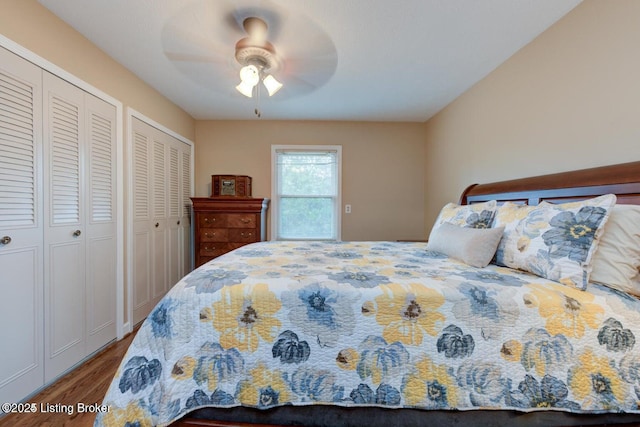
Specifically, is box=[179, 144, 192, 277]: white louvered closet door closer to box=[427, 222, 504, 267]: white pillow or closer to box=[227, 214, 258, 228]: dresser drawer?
box=[227, 214, 258, 228]: dresser drawer

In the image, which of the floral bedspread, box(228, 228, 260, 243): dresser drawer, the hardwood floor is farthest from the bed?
box(228, 228, 260, 243): dresser drawer

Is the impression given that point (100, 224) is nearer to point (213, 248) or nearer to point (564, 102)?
point (213, 248)

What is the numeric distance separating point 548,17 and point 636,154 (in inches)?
39.7

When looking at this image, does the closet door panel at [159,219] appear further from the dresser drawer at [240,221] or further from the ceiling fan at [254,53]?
the ceiling fan at [254,53]

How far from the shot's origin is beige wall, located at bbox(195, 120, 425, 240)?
11.7ft

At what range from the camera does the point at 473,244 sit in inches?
56.6

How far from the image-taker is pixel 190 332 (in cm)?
98

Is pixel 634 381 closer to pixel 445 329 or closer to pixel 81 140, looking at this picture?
pixel 445 329

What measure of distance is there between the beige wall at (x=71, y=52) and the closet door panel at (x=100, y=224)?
19cm

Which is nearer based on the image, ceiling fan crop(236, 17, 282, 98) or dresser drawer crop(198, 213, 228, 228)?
ceiling fan crop(236, 17, 282, 98)

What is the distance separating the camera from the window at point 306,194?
3615 millimetres

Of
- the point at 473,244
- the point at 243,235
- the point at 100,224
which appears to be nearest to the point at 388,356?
the point at 473,244

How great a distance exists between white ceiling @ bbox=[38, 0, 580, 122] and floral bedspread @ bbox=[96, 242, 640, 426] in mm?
1628

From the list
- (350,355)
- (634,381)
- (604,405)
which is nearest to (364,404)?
(350,355)
